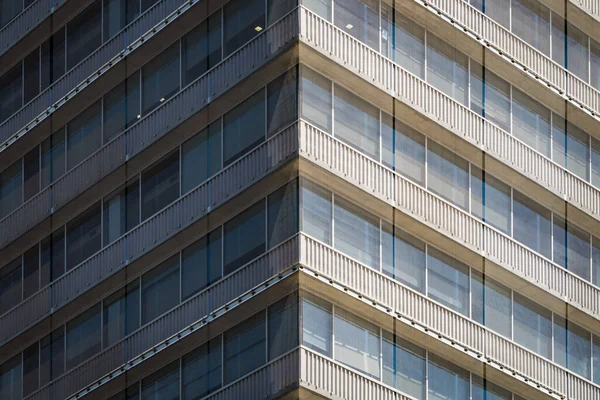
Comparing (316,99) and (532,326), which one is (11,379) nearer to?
(316,99)

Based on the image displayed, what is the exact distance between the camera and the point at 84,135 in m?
76.2

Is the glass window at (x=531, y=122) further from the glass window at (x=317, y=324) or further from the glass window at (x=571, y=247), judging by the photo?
the glass window at (x=317, y=324)

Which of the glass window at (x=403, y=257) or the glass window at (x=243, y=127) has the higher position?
the glass window at (x=243, y=127)

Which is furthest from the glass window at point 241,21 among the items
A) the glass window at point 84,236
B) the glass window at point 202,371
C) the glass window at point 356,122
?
the glass window at point 202,371

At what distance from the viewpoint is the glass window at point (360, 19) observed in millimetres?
69312

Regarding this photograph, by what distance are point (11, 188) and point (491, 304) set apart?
1658cm

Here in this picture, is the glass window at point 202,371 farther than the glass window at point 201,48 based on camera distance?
No

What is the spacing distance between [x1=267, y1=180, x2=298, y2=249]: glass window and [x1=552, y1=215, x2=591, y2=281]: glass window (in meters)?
11.3

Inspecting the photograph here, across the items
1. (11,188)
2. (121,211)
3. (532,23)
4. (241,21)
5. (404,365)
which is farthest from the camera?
(11,188)

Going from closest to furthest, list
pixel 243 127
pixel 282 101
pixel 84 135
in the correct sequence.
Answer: pixel 282 101 → pixel 243 127 → pixel 84 135

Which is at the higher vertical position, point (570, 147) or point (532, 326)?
point (570, 147)

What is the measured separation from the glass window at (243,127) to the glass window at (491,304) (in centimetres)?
792

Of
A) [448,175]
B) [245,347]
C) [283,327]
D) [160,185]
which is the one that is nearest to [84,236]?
[160,185]

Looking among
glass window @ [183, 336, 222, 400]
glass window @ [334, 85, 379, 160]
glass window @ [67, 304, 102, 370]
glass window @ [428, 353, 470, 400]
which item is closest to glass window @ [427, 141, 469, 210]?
glass window @ [334, 85, 379, 160]
